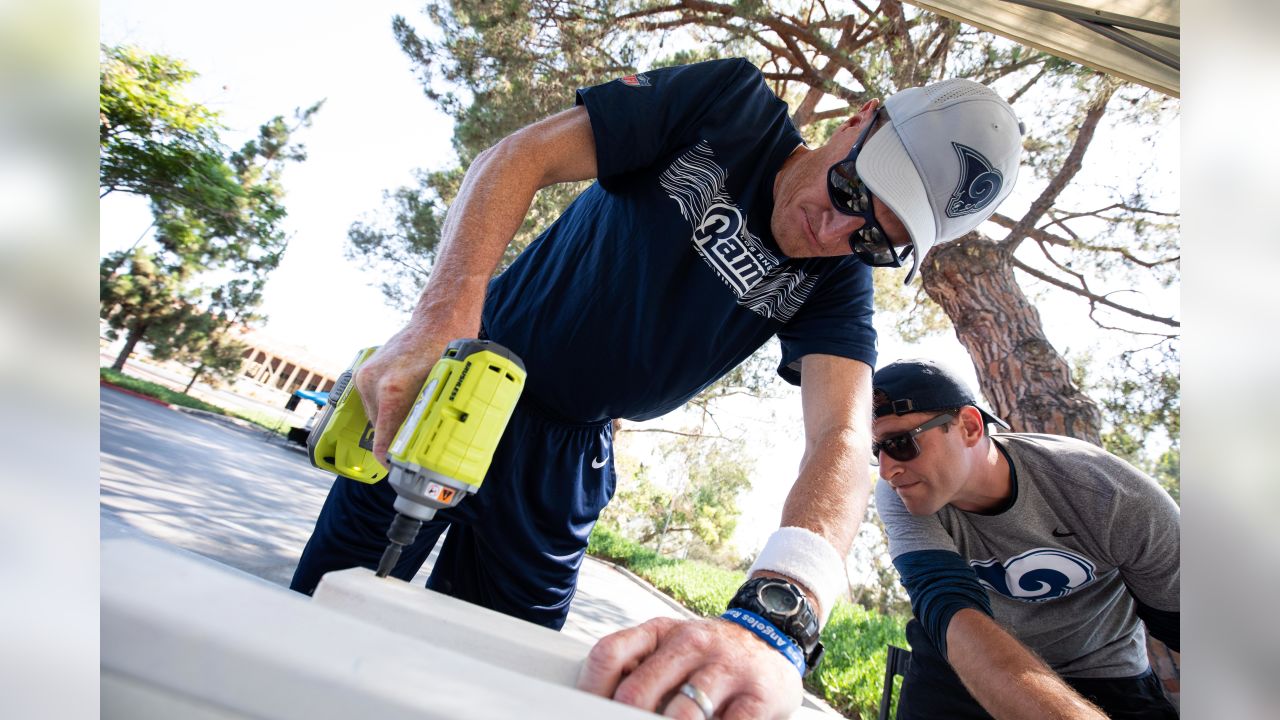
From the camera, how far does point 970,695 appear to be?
2393 mm

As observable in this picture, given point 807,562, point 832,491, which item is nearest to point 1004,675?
point 832,491

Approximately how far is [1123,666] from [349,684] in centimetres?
286

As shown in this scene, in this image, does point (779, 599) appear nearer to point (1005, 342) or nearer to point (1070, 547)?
point (1070, 547)

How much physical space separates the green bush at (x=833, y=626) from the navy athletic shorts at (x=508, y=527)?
1571 millimetres

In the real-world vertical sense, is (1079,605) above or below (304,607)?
above

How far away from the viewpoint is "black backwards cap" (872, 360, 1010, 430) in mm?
2434

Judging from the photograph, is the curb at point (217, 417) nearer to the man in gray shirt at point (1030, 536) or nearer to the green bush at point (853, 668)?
the green bush at point (853, 668)

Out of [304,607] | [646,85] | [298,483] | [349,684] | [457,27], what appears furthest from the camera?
[298,483]

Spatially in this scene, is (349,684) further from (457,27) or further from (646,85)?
(457,27)

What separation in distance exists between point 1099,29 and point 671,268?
2.18 m

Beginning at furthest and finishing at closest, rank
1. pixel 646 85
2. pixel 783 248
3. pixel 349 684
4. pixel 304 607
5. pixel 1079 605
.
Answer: pixel 1079 605 → pixel 783 248 → pixel 646 85 → pixel 304 607 → pixel 349 684

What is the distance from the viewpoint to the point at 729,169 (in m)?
1.74

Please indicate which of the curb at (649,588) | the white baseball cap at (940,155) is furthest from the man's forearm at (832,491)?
the curb at (649,588)
